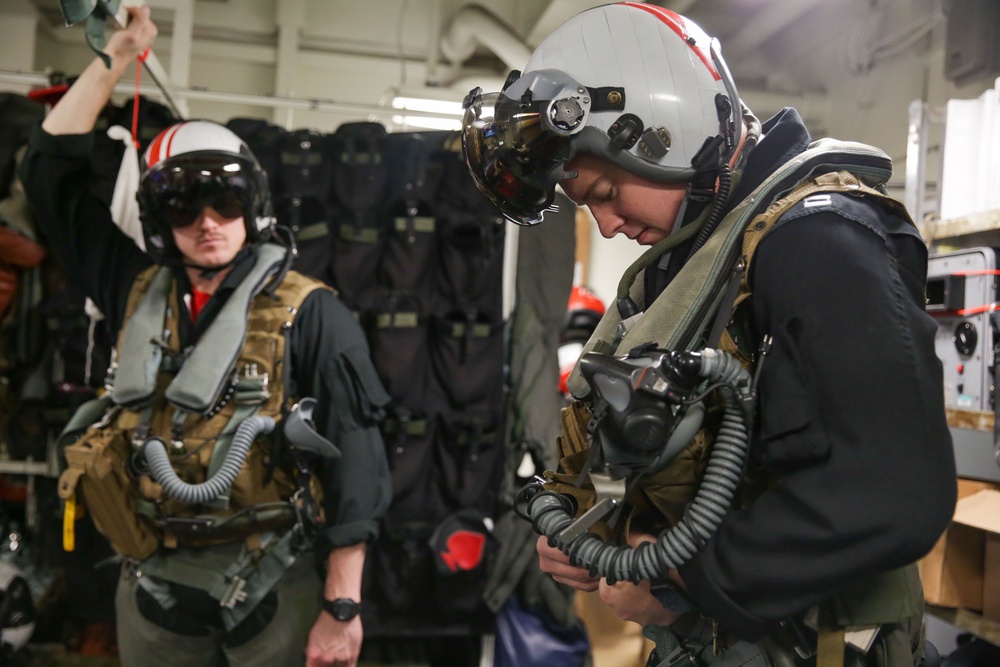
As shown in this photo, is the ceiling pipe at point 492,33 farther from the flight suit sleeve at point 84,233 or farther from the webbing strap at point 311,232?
the flight suit sleeve at point 84,233

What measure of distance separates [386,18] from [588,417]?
4.97 m

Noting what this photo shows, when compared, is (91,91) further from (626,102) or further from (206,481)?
(626,102)

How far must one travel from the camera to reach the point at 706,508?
2.98ft

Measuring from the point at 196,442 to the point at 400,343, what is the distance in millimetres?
1218

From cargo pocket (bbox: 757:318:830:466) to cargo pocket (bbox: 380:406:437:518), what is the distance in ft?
7.31

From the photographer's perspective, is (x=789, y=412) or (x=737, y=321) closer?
(x=789, y=412)

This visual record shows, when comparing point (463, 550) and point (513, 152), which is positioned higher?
point (513, 152)

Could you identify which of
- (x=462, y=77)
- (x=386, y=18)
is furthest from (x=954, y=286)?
(x=386, y=18)

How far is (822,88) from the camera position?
5.08m

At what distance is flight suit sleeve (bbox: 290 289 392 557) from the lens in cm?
202

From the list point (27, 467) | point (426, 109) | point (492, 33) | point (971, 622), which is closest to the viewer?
point (971, 622)

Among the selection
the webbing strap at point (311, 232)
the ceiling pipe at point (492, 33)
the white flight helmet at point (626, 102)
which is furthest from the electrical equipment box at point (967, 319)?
the ceiling pipe at point (492, 33)

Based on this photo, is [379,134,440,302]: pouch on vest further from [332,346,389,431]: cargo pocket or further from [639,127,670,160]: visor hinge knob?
[639,127,670,160]: visor hinge knob

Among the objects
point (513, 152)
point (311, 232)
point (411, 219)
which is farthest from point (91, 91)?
point (513, 152)
